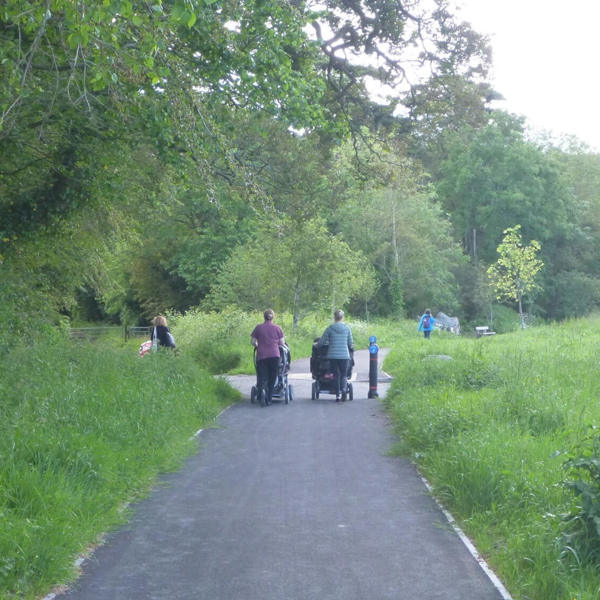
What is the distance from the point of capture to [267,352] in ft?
55.8

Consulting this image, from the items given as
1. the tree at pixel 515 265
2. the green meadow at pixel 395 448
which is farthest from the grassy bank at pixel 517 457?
the tree at pixel 515 265

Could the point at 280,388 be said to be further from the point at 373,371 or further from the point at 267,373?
the point at 373,371

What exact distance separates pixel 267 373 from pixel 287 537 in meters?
10.0

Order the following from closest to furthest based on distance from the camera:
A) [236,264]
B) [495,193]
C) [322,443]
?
[322,443] → [236,264] → [495,193]

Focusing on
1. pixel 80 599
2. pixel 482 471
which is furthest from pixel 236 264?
pixel 80 599

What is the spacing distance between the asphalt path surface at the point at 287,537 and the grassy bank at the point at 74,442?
307 mm

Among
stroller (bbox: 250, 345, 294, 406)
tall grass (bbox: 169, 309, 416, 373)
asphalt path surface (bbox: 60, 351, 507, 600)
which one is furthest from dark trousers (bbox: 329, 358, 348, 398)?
tall grass (bbox: 169, 309, 416, 373)

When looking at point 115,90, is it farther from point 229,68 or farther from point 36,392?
point 36,392

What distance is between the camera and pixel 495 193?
223 ft

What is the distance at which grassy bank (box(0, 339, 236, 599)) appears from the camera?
632 centimetres

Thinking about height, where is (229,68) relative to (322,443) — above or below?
above

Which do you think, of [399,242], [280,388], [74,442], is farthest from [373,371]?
[399,242]

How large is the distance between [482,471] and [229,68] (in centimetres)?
774

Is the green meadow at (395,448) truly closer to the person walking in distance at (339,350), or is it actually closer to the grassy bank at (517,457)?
the grassy bank at (517,457)
